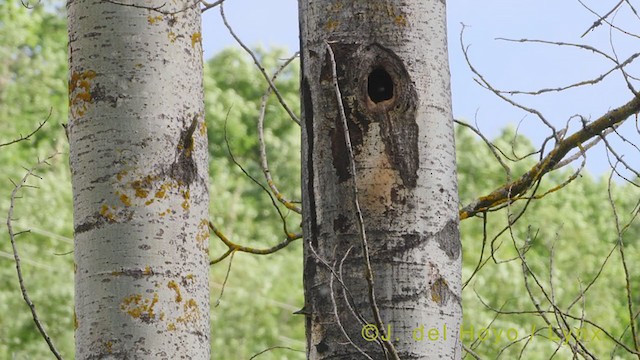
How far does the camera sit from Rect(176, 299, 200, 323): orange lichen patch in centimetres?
300

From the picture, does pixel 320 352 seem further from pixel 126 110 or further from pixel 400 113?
pixel 126 110

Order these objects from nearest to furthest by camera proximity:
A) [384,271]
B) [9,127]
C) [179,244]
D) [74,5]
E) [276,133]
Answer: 1. [384,271]
2. [179,244]
3. [74,5]
4. [9,127]
5. [276,133]

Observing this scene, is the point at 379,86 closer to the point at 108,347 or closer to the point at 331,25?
the point at 331,25

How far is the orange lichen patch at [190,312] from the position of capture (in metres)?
3.00

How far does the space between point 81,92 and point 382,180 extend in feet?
3.54

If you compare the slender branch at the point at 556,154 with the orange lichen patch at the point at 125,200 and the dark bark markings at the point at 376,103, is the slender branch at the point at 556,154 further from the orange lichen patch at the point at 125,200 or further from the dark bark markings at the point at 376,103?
the orange lichen patch at the point at 125,200

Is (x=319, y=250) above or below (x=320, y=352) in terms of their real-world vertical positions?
above

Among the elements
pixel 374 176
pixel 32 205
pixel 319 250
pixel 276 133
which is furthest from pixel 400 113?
pixel 276 133

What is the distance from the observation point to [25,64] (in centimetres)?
2395

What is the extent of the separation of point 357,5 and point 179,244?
34.1 inches

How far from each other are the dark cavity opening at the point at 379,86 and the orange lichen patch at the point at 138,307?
2.76 feet

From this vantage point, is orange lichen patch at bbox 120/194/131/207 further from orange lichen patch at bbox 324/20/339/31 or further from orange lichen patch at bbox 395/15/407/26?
orange lichen patch at bbox 395/15/407/26

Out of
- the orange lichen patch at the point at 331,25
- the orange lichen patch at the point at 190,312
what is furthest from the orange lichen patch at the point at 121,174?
the orange lichen patch at the point at 331,25

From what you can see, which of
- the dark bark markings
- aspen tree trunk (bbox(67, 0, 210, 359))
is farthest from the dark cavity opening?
aspen tree trunk (bbox(67, 0, 210, 359))
